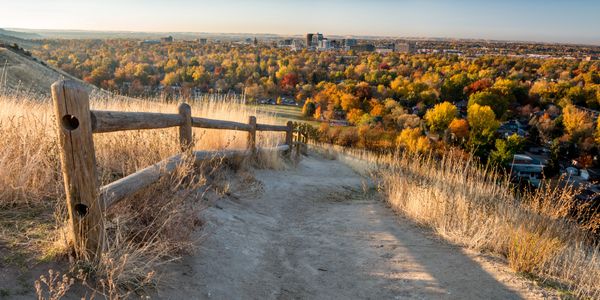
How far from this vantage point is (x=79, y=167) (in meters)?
2.64

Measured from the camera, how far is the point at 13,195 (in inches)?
145

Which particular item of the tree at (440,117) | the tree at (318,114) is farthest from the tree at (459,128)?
the tree at (318,114)

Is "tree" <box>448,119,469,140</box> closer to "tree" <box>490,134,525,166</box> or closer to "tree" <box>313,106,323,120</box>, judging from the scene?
"tree" <box>490,134,525,166</box>

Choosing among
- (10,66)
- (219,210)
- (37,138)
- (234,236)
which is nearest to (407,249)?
(234,236)

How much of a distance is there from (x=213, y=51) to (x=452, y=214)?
5405 inches

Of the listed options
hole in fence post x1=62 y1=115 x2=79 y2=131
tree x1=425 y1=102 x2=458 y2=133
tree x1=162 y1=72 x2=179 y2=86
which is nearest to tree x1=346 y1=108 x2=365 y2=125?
tree x1=425 y1=102 x2=458 y2=133

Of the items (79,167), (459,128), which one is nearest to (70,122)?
(79,167)

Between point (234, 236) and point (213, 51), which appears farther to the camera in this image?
point (213, 51)

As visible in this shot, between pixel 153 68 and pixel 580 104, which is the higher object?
pixel 153 68

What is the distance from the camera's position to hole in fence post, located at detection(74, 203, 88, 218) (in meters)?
2.72

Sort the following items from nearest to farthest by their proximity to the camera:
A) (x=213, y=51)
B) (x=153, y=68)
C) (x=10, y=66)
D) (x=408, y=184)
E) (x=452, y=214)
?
1. (x=452, y=214)
2. (x=408, y=184)
3. (x=10, y=66)
4. (x=153, y=68)
5. (x=213, y=51)

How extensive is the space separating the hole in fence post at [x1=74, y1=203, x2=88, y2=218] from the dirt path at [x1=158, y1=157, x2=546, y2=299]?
0.78 meters

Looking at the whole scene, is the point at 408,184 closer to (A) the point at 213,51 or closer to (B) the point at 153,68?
(B) the point at 153,68

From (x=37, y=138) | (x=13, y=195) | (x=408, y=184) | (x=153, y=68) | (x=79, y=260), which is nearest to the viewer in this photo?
(x=79, y=260)
